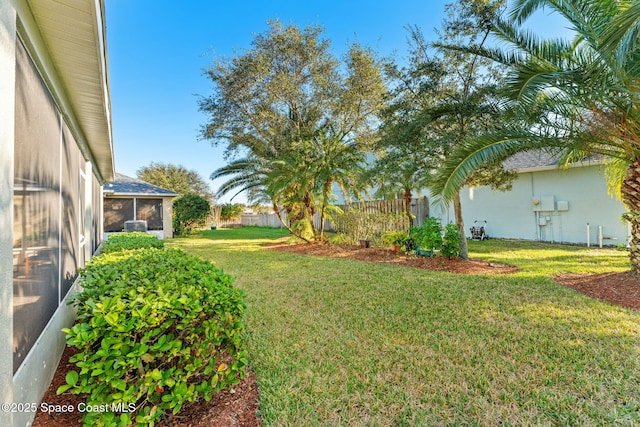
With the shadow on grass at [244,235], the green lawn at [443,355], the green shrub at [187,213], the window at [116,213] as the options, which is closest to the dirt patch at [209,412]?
the green lawn at [443,355]

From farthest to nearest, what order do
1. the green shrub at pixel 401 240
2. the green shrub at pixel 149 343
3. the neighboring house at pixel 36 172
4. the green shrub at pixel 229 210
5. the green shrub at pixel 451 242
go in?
the green shrub at pixel 229 210
the green shrub at pixel 401 240
the green shrub at pixel 451 242
the green shrub at pixel 149 343
the neighboring house at pixel 36 172

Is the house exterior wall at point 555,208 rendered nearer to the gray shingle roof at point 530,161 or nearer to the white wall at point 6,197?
the gray shingle roof at point 530,161

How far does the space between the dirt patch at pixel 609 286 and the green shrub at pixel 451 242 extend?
2.13 m

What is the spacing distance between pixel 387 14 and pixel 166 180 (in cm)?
2858

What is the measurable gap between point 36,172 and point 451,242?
783cm

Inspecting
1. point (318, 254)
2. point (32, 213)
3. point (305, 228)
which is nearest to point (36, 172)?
point (32, 213)

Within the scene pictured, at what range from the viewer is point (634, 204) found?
5.41 meters

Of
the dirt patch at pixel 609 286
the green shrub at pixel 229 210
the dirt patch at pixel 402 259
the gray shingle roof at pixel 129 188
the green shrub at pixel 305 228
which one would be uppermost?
the gray shingle roof at pixel 129 188

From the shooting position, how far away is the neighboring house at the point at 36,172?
1.67 m

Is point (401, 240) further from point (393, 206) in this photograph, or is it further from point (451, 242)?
point (393, 206)

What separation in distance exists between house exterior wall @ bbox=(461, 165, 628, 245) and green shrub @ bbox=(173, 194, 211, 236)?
1553 centimetres

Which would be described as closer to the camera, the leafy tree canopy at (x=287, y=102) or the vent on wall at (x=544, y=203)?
the vent on wall at (x=544, y=203)

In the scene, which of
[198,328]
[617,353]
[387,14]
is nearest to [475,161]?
[617,353]

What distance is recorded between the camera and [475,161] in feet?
17.9
